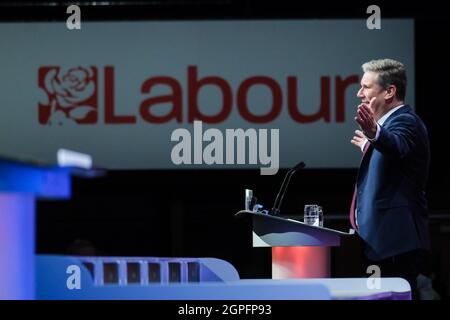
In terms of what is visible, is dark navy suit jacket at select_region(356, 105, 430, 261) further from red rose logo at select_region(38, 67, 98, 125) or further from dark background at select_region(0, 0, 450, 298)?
red rose logo at select_region(38, 67, 98, 125)

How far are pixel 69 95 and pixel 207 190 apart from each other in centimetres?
123

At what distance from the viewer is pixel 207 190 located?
6332mm

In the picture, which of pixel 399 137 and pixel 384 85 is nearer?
pixel 399 137

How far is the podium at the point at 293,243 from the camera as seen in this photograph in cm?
336

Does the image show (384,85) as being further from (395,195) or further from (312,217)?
(312,217)

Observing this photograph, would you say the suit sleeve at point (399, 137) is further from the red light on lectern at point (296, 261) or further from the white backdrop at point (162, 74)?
the white backdrop at point (162, 74)

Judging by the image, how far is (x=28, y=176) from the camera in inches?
87.9

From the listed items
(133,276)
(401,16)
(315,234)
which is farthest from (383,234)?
(401,16)

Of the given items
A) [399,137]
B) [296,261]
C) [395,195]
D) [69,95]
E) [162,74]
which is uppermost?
[162,74]

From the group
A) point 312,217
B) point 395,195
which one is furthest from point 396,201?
point 312,217

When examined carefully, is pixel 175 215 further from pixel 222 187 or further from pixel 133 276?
pixel 133 276

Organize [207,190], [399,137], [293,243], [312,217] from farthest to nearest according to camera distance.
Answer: [207,190] < [312,217] < [293,243] < [399,137]

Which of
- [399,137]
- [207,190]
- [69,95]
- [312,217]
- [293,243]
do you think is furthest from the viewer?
[207,190]

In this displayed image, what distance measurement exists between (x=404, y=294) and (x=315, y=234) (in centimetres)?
53
